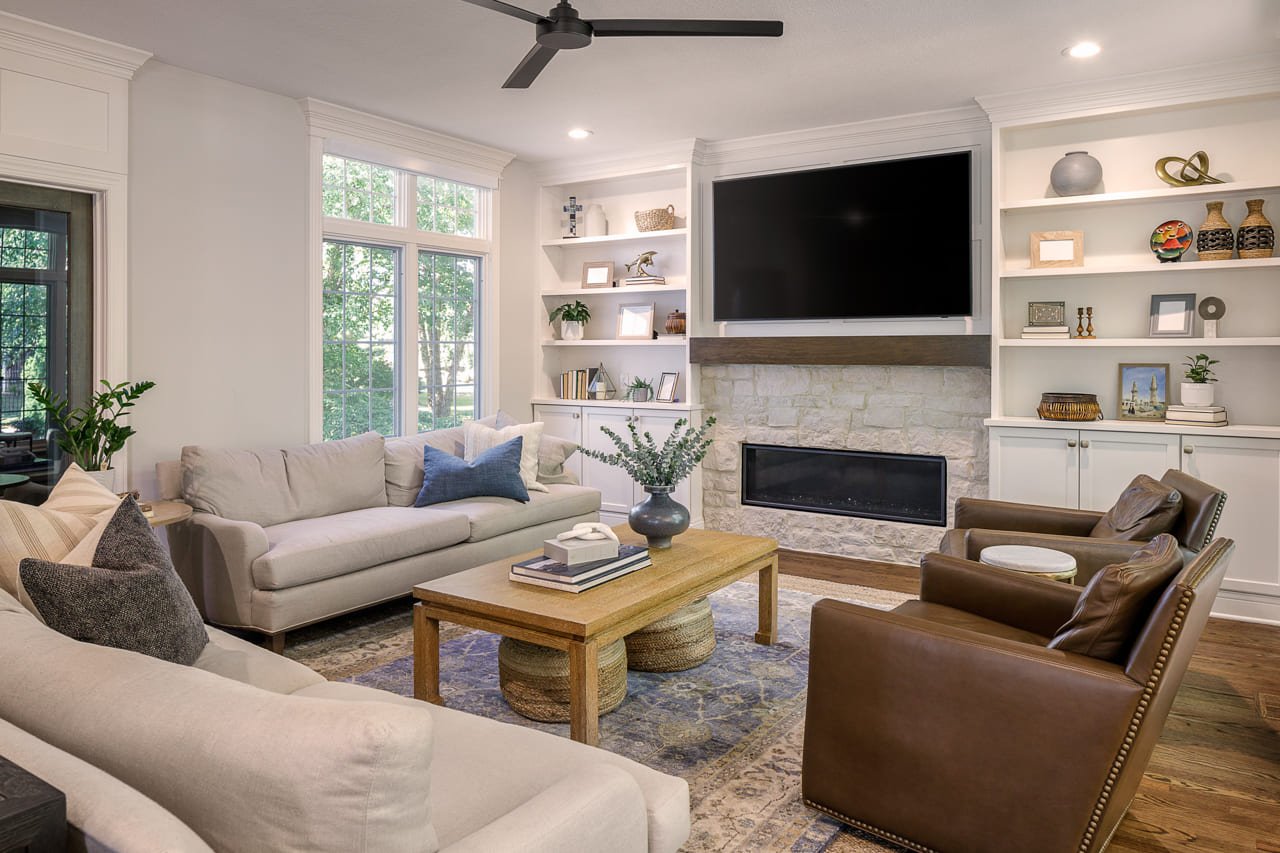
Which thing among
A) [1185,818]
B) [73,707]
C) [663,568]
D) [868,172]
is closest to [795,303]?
[868,172]

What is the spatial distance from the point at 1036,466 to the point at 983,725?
2922 millimetres

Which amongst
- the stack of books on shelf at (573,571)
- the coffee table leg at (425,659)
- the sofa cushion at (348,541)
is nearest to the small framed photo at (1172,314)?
the stack of books on shelf at (573,571)

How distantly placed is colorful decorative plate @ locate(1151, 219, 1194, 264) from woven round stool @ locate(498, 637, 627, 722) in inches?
135

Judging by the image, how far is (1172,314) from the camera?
4.41m

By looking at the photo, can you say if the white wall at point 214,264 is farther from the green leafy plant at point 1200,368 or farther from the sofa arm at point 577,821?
the green leafy plant at point 1200,368

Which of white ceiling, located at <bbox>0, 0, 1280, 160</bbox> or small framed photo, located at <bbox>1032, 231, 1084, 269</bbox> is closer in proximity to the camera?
white ceiling, located at <bbox>0, 0, 1280, 160</bbox>

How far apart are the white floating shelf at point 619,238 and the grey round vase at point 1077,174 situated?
2208 mm

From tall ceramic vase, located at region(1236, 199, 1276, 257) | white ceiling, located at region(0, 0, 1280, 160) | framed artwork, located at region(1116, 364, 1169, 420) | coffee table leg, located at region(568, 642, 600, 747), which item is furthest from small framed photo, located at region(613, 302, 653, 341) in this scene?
coffee table leg, located at region(568, 642, 600, 747)

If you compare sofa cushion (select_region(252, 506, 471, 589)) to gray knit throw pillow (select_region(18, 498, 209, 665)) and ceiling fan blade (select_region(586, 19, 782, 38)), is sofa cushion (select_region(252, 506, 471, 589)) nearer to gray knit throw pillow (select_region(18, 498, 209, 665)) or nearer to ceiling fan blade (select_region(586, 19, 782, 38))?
gray knit throw pillow (select_region(18, 498, 209, 665))

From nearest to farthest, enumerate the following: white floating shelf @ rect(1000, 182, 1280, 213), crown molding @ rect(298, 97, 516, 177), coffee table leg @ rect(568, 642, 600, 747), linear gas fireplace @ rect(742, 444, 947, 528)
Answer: coffee table leg @ rect(568, 642, 600, 747)
white floating shelf @ rect(1000, 182, 1280, 213)
crown molding @ rect(298, 97, 516, 177)
linear gas fireplace @ rect(742, 444, 947, 528)

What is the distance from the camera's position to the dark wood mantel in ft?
15.6

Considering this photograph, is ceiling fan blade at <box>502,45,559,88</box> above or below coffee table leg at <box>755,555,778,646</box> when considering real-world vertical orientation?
above

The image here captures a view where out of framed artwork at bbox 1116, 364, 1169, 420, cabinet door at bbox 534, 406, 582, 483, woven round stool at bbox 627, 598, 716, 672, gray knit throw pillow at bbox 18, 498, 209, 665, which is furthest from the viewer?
cabinet door at bbox 534, 406, 582, 483

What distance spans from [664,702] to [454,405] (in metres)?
3.23
